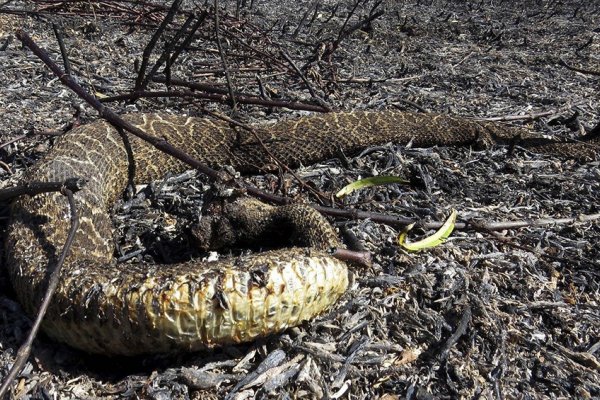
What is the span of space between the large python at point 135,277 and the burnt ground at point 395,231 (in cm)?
20

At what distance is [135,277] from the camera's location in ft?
8.77

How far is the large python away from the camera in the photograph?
2576mm

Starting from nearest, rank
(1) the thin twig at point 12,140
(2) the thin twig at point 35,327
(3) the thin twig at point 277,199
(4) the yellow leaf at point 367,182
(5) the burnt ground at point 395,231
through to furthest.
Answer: (2) the thin twig at point 35,327 → (5) the burnt ground at point 395,231 → (3) the thin twig at point 277,199 → (4) the yellow leaf at point 367,182 → (1) the thin twig at point 12,140

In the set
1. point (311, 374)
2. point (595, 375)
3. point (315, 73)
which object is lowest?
point (595, 375)

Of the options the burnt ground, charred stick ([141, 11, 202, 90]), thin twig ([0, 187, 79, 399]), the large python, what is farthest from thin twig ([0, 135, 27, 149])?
thin twig ([0, 187, 79, 399])

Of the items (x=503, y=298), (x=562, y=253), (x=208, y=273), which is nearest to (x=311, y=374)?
(x=208, y=273)

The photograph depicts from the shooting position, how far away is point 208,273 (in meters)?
2.62

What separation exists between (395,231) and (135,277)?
6.23 ft

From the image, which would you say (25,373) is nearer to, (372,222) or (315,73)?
(372,222)

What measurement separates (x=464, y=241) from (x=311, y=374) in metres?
1.63

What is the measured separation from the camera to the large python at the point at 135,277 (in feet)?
8.45

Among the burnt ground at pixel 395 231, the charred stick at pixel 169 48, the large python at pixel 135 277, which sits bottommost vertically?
the burnt ground at pixel 395 231

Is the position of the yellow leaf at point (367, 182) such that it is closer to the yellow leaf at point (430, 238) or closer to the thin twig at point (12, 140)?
the yellow leaf at point (430, 238)

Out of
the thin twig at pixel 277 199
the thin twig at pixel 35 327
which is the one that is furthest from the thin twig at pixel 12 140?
the thin twig at pixel 35 327
